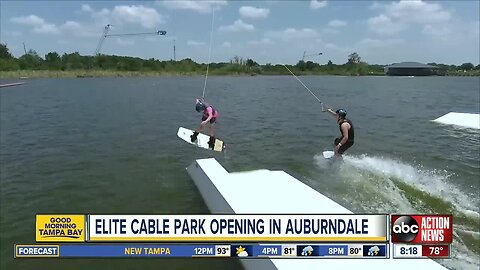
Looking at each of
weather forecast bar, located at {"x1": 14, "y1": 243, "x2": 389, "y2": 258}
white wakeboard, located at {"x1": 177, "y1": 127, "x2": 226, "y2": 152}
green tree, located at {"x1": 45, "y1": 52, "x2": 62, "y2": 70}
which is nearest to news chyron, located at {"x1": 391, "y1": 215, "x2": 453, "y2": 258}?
weather forecast bar, located at {"x1": 14, "y1": 243, "x2": 389, "y2": 258}

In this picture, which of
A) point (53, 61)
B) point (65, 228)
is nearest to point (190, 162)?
point (65, 228)

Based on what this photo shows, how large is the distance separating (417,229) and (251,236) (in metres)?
3.08

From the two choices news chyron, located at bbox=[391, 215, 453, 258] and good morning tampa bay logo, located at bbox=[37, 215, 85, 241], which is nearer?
news chyron, located at bbox=[391, 215, 453, 258]

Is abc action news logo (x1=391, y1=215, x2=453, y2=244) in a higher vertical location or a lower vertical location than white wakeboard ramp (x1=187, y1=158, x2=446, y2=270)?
higher

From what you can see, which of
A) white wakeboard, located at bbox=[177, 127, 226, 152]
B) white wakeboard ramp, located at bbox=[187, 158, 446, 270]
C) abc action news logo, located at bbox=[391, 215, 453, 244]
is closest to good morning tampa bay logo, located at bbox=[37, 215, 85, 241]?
white wakeboard ramp, located at bbox=[187, 158, 446, 270]

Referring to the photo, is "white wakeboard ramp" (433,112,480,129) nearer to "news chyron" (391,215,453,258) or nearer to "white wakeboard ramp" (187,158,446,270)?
"white wakeboard ramp" (187,158,446,270)

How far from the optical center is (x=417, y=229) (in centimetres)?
682

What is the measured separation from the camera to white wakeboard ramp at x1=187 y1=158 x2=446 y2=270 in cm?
685

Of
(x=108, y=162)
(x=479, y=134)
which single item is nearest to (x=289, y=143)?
(x=108, y=162)

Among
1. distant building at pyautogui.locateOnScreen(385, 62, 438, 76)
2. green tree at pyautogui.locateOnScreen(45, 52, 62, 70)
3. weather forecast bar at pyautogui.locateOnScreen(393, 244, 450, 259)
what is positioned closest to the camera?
weather forecast bar at pyautogui.locateOnScreen(393, 244, 450, 259)

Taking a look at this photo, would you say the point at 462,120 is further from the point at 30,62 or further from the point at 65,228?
the point at 30,62

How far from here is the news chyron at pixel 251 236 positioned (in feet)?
22.6

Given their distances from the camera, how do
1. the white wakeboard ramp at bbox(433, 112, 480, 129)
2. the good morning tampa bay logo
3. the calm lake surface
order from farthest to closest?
the white wakeboard ramp at bbox(433, 112, 480, 129) → the calm lake surface → the good morning tampa bay logo

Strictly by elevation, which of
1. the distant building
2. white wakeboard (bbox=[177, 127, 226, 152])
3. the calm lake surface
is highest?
the distant building
